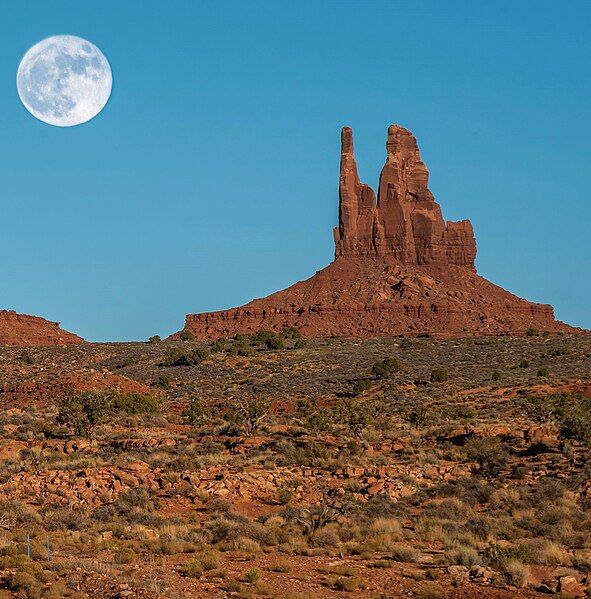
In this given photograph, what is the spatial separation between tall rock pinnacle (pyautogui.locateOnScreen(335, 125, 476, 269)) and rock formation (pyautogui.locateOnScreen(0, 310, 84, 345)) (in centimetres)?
4495

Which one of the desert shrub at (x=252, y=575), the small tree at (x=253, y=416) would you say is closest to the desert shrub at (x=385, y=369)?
the small tree at (x=253, y=416)

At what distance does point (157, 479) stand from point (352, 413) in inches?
483

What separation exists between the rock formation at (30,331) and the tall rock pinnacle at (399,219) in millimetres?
44948

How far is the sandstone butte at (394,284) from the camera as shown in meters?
119

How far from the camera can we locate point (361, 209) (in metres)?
146

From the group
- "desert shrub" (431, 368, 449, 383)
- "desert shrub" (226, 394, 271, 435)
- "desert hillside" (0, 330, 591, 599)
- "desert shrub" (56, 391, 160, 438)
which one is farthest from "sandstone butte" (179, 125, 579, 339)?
"desert shrub" (56, 391, 160, 438)

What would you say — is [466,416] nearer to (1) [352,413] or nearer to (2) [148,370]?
(1) [352,413]


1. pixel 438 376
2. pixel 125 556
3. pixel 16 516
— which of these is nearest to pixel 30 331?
pixel 438 376

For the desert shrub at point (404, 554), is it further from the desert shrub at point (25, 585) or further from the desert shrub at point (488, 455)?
the desert shrub at point (488, 455)

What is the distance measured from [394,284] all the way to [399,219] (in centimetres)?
1457

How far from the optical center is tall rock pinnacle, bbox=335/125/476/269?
139 metres

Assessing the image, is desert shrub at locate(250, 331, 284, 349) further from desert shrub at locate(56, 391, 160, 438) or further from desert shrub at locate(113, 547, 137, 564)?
desert shrub at locate(113, 547, 137, 564)

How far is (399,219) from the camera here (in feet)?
461

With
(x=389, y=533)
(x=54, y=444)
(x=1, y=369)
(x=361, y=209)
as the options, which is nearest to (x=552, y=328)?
(x=361, y=209)
